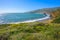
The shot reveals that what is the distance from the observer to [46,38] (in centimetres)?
652

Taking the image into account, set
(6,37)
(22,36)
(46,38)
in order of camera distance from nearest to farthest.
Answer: (46,38), (22,36), (6,37)

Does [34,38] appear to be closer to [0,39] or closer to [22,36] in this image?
[22,36]

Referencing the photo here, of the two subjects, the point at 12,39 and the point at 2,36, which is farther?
the point at 2,36

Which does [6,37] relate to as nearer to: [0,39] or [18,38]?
[0,39]

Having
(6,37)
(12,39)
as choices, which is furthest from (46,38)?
(6,37)

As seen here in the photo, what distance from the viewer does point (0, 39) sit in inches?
305

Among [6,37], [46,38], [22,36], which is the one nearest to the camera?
[46,38]

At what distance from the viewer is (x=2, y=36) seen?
309 inches

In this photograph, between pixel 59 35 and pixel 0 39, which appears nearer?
pixel 59 35

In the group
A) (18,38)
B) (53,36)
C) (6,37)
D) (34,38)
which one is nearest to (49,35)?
(53,36)

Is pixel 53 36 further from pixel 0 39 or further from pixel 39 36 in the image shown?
pixel 0 39

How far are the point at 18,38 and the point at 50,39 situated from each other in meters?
1.15

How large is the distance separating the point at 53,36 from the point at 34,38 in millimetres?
799

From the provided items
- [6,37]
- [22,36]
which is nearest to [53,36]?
[22,36]
